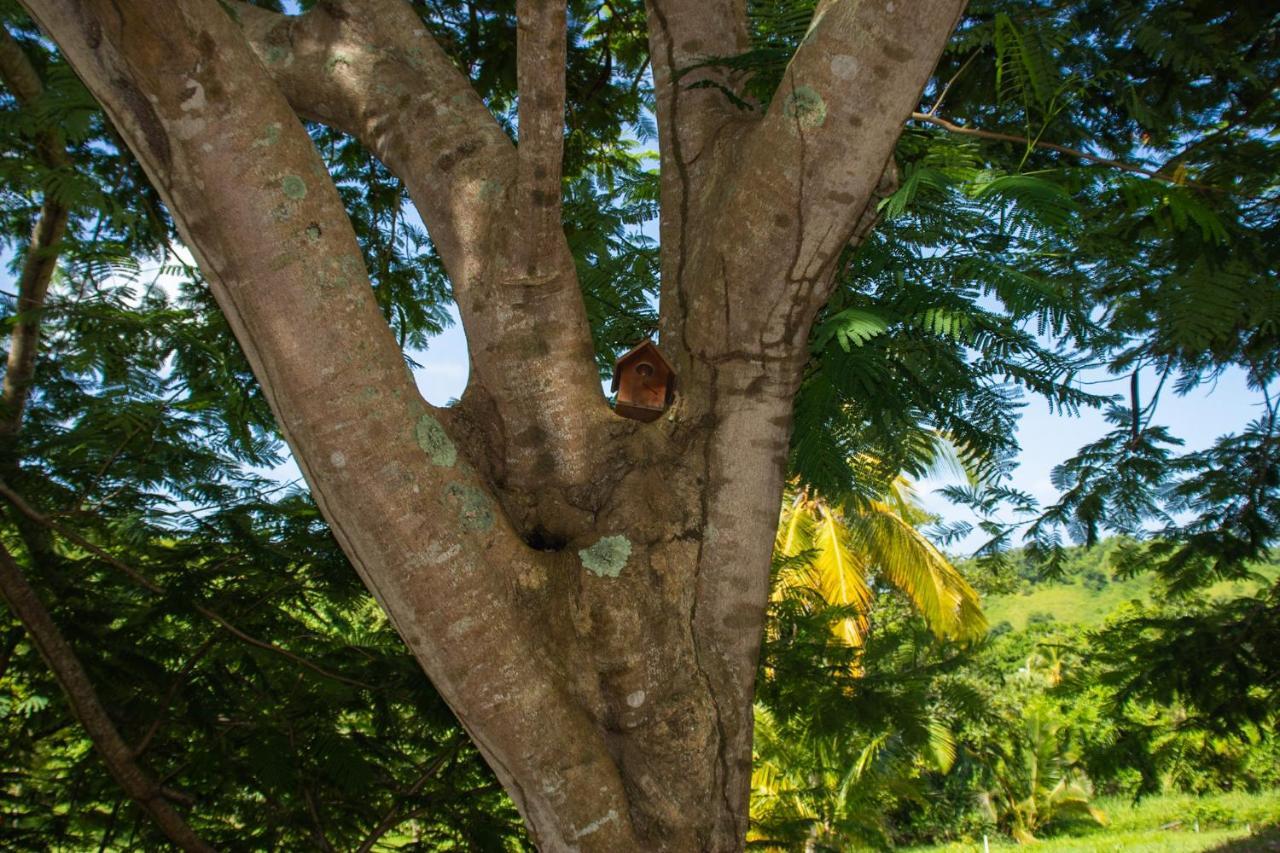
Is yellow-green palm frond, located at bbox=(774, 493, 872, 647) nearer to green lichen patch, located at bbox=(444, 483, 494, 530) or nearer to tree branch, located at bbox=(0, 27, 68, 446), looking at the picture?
tree branch, located at bbox=(0, 27, 68, 446)

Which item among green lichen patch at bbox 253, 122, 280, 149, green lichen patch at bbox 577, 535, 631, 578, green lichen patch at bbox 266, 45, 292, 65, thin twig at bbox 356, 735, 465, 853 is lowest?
thin twig at bbox 356, 735, 465, 853

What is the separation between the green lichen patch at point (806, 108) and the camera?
2.06 metres

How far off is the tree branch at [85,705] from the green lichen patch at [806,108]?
2469 millimetres

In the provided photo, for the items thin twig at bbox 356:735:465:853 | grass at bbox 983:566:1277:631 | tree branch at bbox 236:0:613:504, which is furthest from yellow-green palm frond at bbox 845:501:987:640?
grass at bbox 983:566:1277:631

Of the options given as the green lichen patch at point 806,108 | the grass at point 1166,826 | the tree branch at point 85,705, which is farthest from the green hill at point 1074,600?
the green lichen patch at point 806,108

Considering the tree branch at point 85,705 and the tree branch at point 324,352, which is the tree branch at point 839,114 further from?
the tree branch at point 85,705

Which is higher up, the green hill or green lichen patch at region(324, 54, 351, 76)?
the green hill

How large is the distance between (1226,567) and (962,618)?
933cm

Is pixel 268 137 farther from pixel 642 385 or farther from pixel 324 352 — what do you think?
pixel 642 385

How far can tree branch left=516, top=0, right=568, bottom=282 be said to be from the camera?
1.96 m

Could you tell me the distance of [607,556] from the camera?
Answer: 6.82 feet

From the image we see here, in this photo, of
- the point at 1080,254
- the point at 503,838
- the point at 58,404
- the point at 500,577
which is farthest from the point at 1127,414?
the point at 58,404

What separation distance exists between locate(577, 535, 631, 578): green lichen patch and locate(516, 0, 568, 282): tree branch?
648 mm

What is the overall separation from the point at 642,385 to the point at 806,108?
0.78 metres
